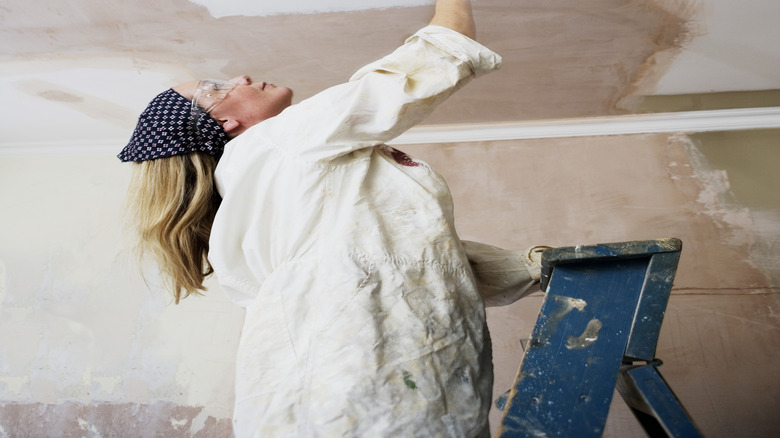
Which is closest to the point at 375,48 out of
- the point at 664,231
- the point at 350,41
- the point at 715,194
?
the point at 350,41

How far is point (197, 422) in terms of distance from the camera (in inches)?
112

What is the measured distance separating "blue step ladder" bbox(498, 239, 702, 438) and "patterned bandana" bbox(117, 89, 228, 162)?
88 centimetres

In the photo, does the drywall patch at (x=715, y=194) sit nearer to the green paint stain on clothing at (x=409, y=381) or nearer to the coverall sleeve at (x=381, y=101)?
the coverall sleeve at (x=381, y=101)

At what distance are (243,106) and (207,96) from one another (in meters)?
0.09

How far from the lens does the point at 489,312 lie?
2.65 metres

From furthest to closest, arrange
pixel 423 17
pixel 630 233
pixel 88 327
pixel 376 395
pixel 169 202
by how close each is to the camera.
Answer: pixel 88 327 < pixel 630 233 < pixel 423 17 < pixel 169 202 < pixel 376 395

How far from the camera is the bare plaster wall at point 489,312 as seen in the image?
8.04 ft

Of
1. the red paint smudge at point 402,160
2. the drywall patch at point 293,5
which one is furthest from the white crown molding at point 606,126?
the red paint smudge at point 402,160

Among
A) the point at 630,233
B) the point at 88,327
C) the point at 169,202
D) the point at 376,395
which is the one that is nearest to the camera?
the point at 376,395

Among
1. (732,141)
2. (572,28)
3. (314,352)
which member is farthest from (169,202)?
(732,141)

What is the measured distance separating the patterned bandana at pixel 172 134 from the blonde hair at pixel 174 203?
0.07 feet

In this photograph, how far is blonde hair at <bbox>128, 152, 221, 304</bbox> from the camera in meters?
1.46

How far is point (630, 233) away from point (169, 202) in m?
2.03

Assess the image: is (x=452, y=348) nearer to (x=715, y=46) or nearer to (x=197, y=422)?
(x=715, y=46)
